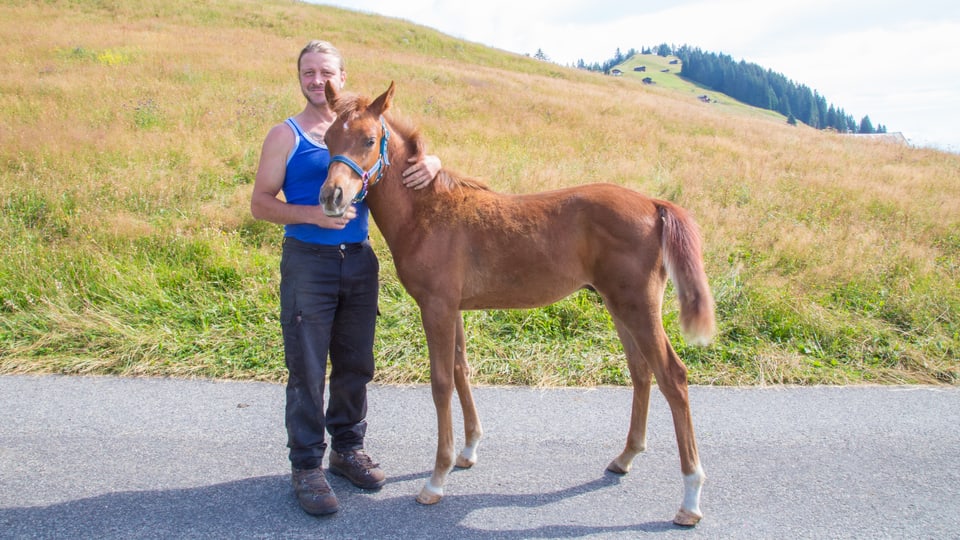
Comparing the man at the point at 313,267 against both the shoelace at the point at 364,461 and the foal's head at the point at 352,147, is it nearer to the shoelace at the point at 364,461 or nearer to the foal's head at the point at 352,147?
the shoelace at the point at 364,461

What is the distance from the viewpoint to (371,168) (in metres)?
3.15

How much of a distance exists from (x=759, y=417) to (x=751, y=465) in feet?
2.47

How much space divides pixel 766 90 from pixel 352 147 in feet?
354

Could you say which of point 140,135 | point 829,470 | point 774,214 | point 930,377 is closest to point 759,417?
point 829,470

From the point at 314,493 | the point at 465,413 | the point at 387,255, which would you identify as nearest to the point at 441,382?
the point at 465,413

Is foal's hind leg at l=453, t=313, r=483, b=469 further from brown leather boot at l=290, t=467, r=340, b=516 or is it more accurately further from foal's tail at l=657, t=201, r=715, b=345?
foal's tail at l=657, t=201, r=715, b=345

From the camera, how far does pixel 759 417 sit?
170 inches

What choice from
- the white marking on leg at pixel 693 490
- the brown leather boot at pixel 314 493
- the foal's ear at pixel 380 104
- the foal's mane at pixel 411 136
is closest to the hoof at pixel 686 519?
the white marking on leg at pixel 693 490

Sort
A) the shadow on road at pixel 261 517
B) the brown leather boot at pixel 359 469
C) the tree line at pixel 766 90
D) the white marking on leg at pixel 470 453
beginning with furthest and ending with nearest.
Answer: the tree line at pixel 766 90 < the white marking on leg at pixel 470 453 < the brown leather boot at pixel 359 469 < the shadow on road at pixel 261 517

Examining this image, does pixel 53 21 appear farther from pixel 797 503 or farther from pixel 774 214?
pixel 797 503

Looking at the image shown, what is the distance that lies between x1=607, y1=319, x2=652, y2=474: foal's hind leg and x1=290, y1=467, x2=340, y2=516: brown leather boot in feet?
5.24

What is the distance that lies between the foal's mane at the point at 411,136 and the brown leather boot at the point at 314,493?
1.70 meters

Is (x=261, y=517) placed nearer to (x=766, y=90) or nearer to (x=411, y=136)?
(x=411, y=136)

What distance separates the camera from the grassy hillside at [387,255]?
5.25m
